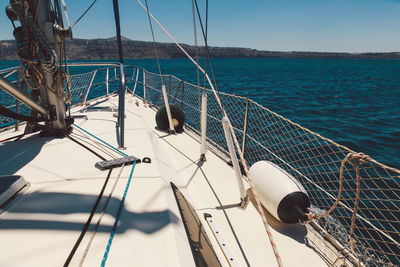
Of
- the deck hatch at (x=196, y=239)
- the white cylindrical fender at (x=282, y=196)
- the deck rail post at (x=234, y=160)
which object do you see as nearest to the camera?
the deck hatch at (x=196, y=239)

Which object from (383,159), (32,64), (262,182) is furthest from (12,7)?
(383,159)

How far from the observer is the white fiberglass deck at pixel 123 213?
1265 mm

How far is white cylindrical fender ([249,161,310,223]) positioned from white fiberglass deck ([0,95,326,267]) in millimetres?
177

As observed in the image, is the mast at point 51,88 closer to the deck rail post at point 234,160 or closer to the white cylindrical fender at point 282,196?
the deck rail post at point 234,160

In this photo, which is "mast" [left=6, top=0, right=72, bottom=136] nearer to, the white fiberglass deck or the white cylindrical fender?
the white fiberglass deck

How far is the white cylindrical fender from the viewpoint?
2.18 meters

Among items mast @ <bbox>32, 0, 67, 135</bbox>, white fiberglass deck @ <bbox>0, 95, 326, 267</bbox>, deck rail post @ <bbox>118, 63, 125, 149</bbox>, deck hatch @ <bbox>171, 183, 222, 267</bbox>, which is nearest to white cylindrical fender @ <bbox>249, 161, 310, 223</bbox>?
white fiberglass deck @ <bbox>0, 95, 326, 267</bbox>

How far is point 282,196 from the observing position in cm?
218

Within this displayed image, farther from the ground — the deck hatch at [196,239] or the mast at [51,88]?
the mast at [51,88]

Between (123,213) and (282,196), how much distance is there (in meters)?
1.46

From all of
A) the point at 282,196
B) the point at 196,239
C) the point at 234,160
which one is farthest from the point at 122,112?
the point at 282,196

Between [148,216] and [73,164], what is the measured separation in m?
1.15

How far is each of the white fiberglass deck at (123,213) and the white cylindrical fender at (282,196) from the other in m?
0.18

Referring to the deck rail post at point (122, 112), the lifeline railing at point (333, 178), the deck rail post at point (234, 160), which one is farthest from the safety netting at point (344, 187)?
the deck rail post at point (122, 112)
